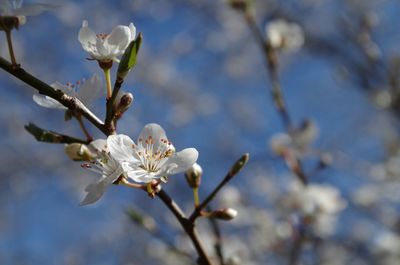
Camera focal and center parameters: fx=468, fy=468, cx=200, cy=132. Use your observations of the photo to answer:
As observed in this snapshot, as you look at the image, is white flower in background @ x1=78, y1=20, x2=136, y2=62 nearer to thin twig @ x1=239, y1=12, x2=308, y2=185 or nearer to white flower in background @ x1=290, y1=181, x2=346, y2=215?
thin twig @ x1=239, y1=12, x2=308, y2=185

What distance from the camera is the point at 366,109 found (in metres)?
6.75

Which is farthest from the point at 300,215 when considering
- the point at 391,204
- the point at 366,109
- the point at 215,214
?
the point at 366,109

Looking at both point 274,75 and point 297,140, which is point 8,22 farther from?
point 297,140

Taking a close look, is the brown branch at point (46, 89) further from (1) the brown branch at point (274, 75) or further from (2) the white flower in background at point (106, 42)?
(1) the brown branch at point (274, 75)

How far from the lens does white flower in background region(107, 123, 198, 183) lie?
0.83 meters

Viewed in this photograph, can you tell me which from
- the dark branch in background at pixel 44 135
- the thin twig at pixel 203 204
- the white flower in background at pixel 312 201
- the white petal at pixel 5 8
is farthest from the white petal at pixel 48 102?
the white flower in background at pixel 312 201

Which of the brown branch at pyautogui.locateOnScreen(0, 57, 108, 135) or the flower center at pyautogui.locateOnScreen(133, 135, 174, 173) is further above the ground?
the brown branch at pyautogui.locateOnScreen(0, 57, 108, 135)

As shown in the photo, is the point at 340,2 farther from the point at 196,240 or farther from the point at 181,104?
the point at 196,240

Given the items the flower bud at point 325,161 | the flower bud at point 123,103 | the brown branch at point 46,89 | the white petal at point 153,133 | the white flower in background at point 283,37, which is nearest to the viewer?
the brown branch at point 46,89

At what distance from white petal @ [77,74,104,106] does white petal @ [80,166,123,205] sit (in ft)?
0.63

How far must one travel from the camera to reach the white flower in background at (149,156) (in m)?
0.83

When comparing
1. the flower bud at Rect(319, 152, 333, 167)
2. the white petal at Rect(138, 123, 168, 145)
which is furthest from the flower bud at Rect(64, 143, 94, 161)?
the flower bud at Rect(319, 152, 333, 167)

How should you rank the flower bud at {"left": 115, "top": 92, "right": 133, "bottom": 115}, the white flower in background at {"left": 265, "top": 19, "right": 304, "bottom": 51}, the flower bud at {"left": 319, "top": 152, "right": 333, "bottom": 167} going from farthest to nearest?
the white flower in background at {"left": 265, "top": 19, "right": 304, "bottom": 51}, the flower bud at {"left": 319, "top": 152, "right": 333, "bottom": 167}, the flower bud at {"left": 115, "top": 92, "right": 133, "bottom": 115}

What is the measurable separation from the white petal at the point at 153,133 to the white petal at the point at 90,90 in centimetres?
12
